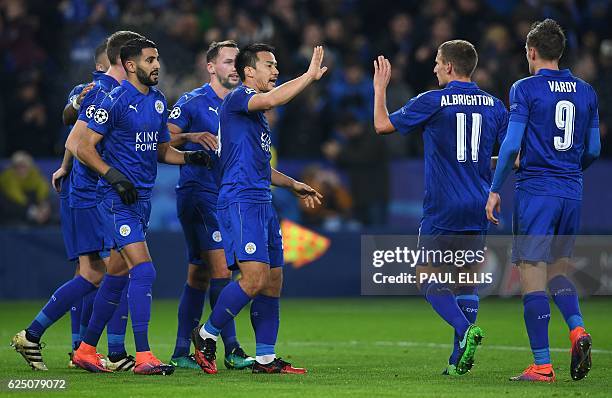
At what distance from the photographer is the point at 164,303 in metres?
17.0

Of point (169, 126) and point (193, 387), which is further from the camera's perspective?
point (169, 126)

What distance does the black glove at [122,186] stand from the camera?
8.97 m

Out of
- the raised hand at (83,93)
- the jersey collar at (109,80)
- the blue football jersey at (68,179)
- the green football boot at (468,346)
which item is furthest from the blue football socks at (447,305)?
the blue football jersey at (68,179)

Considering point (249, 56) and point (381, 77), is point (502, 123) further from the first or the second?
point (249, 56)

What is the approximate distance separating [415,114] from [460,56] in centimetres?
56

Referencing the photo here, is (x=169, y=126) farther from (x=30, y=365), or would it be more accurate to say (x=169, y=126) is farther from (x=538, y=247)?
(x=538, y=247)

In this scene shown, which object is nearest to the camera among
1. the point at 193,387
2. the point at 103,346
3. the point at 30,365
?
the point at 193,387

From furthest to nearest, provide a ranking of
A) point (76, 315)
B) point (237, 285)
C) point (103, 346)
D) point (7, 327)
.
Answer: point (7, 327) < point (103, 346) < point (76, 315) < point (237, 285)

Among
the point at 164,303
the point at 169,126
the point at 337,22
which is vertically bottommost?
the point at 164,303

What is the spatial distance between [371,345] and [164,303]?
5576 mm

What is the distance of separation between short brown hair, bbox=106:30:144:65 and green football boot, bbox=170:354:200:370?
2.38 meters

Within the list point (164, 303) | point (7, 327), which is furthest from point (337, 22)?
point (7, 327)

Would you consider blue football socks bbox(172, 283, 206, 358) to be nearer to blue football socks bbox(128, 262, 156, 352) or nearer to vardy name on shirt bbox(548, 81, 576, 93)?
blue football socks bbox(128, 262, 156, 352)

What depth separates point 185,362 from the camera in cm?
997
